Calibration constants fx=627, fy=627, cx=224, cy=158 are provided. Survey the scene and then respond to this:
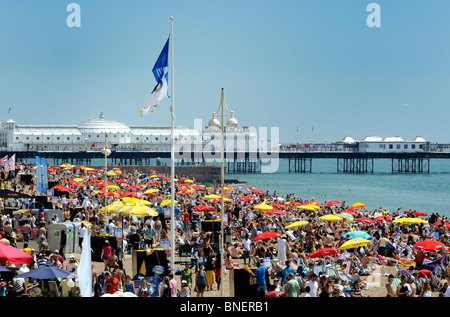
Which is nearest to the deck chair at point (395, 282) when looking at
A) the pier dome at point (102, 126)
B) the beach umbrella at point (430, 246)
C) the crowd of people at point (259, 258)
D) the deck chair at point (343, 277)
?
the crowd of people at point (259, 258)

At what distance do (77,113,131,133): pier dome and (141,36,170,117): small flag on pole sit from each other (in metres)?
105

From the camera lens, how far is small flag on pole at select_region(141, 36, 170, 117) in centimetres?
1250

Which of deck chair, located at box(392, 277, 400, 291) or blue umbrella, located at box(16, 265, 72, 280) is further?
deck chair, located at box(392, 277, 400, 291)

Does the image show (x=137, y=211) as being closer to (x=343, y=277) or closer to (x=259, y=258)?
(x=259, y=258)

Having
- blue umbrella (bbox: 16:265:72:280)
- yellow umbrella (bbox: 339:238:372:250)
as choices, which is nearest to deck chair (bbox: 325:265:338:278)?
yellow umbrella (bbox: 339:238:372:250)

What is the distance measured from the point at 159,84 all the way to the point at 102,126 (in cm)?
10774

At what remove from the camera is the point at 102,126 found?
387 feet

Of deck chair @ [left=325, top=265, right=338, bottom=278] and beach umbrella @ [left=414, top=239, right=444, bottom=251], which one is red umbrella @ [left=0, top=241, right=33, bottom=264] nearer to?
deck chair @ [left=325, top=265, right=338, bottom=278]

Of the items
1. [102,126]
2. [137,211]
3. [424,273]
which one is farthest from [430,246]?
[102,126]

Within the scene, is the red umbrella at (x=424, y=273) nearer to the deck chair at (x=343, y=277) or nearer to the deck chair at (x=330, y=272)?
the deck chair at (x=343, y=277)

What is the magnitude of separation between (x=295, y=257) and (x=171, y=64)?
533cm

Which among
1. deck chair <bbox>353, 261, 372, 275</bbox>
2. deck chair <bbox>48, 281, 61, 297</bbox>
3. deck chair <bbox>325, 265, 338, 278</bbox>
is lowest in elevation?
deck chair <bbox>353, 261, 372, 275</bbox>

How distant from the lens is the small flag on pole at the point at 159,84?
12.5 metres
